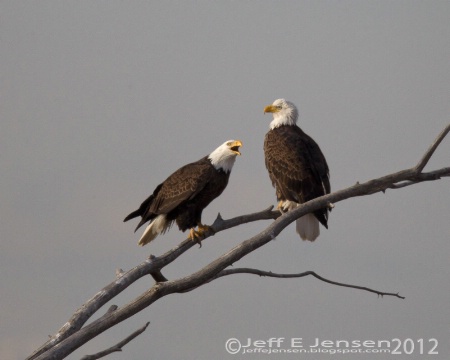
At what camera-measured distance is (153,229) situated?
845 centimetres

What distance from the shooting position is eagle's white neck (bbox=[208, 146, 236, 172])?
838 cm

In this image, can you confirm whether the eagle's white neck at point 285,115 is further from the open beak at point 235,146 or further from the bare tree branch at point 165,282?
the bare tree branch at point 165,282

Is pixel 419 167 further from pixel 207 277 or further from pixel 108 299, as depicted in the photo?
pixel 108 299

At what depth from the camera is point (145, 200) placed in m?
8.50

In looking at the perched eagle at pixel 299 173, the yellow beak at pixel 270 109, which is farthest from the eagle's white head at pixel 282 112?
the perched eagle at pixel 299 173

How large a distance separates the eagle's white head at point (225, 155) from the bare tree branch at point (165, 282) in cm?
144

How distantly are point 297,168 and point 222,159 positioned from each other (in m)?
0.76

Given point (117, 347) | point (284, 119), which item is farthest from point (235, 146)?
point (117, 347)

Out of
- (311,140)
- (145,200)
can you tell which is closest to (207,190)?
(145,200)

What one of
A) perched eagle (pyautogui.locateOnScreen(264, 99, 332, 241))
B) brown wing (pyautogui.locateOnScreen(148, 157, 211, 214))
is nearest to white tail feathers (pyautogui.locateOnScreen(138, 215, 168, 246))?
brown wing (pyautogui.locateOnScreen(148, 157, 211, 214))

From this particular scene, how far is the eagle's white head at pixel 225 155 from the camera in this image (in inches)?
329

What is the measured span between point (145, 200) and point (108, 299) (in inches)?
73.5

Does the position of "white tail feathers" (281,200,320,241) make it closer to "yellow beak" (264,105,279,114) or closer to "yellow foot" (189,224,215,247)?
"yellow foot" (189,224,215,247)

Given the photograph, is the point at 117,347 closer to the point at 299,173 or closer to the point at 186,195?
the point at 186,195
